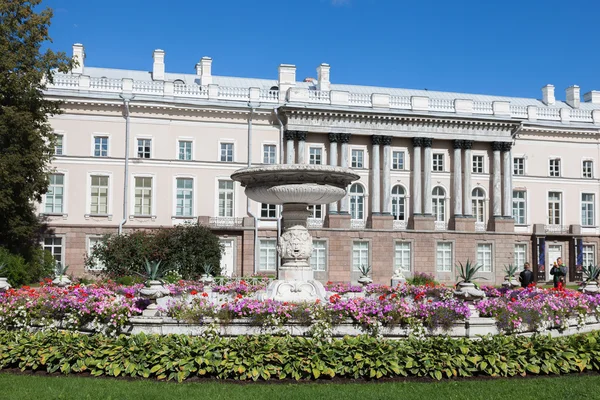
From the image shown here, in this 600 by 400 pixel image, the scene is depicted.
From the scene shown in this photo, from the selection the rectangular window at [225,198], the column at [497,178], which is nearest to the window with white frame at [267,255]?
the rectangular window at [225,198]

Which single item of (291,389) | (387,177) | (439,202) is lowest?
(291,389)

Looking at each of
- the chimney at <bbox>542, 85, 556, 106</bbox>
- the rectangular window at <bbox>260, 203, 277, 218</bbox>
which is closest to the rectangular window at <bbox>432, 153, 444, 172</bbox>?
the rectangular window at <bbox>260, 203, 277, 218</bbox>

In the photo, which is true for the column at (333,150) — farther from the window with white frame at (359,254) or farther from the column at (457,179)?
the column at (457,179)

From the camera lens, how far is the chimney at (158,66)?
4118 centimetres

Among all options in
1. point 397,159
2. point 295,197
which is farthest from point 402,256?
point 295,197

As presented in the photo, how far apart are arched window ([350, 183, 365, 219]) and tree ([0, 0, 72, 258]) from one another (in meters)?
17.8

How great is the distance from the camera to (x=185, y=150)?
37812mm

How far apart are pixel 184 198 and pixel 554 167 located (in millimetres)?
23592

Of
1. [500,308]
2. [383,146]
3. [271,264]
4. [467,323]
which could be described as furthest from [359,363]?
[383,146]

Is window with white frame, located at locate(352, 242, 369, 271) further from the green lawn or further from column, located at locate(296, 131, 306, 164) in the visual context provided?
the green lawn

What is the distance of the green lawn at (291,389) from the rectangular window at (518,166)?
34.5 m

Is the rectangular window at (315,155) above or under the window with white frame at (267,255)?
above

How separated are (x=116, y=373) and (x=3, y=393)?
1488mm

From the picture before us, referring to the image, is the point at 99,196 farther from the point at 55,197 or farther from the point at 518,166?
the point at 518,166
